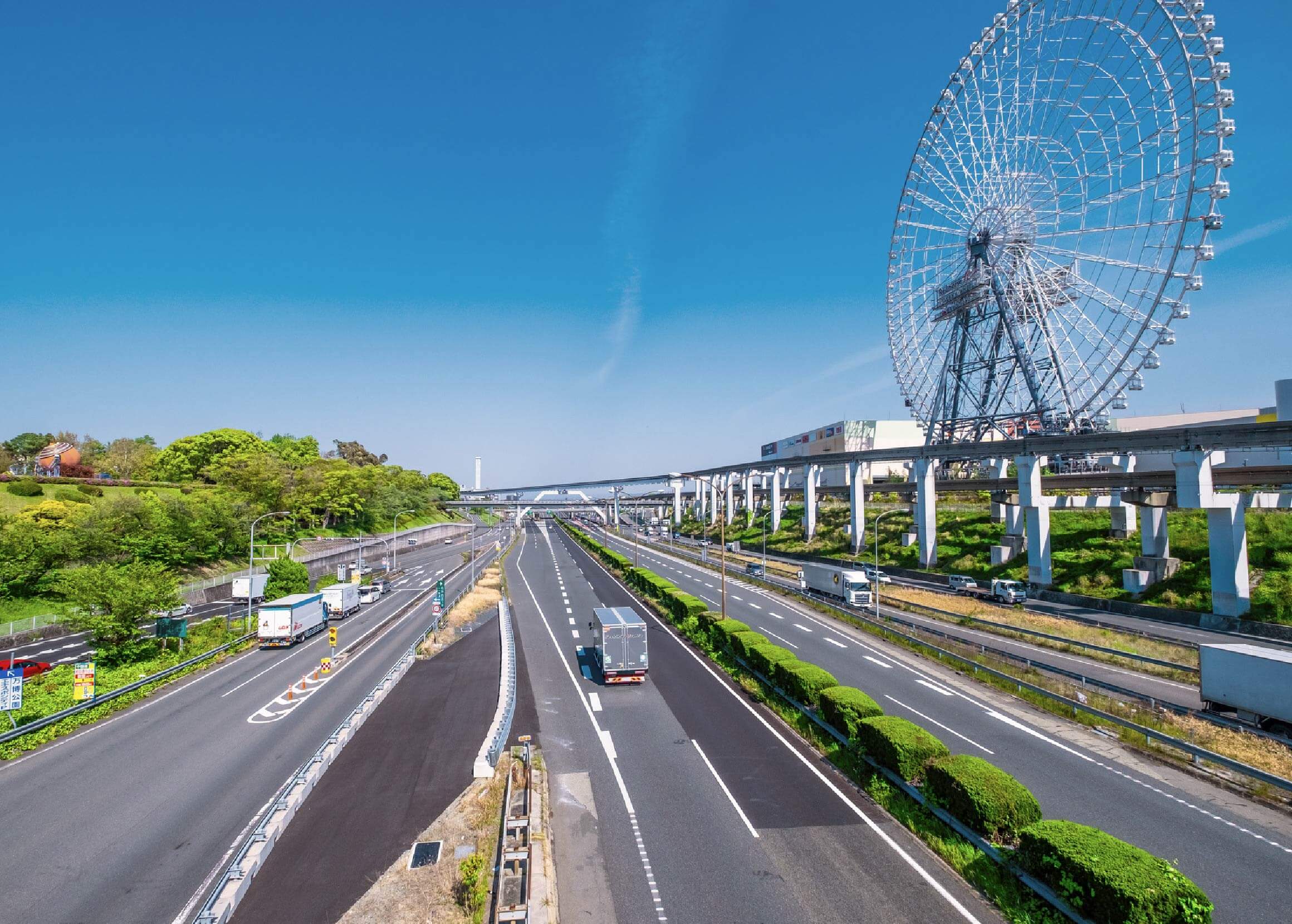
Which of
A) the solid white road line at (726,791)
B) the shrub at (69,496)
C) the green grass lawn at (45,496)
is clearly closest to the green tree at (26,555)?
the green grass lawn at (45,496)

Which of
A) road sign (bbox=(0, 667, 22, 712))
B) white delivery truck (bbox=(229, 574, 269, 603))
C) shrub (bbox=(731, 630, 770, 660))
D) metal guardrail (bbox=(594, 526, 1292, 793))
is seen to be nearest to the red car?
road sign (bbox=(0, 667, 22, 712))

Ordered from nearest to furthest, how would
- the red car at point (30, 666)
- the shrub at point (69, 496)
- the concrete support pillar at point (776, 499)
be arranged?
the red car at point (30, 666) < the shrub at point (69, 496) < the concrete support pillar at point (776, 499)

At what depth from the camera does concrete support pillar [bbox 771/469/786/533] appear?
10519 centimetres

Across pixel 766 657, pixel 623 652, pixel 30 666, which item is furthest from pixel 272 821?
pixel 30 666

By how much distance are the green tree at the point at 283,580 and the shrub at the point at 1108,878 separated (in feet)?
172

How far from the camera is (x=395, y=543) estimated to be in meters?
102

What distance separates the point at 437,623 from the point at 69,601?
19359 mm

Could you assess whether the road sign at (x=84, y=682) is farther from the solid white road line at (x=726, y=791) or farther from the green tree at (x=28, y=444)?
the green tree at (x=28, y=444)

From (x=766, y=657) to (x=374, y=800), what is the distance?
16488 millimetres

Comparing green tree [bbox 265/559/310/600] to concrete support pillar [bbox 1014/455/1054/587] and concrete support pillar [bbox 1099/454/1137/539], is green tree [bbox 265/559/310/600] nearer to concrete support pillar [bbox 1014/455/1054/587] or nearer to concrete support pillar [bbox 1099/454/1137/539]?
concrete support pillar [bbox 1014/455/1054/587]

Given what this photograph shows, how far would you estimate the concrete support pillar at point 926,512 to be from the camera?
226 feet

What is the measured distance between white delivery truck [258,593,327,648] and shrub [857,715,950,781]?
116 feet

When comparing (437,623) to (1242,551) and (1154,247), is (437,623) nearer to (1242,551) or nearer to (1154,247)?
(1242,551)

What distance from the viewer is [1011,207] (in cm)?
6212
